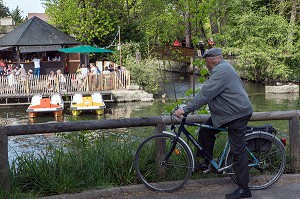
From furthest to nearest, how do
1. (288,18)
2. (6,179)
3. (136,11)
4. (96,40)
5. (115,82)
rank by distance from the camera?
(136,11)
(288,18)
(96,40)
(115,82)
(6,179)

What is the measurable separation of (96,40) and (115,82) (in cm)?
948

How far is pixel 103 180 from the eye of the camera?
5.52 m

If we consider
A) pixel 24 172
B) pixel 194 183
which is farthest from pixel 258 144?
pixel 24 172

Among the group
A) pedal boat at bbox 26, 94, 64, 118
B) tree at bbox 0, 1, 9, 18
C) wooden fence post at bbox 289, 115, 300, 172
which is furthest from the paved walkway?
tree at bbox 0, 1, 9, 18

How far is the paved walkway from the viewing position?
5.25 metres

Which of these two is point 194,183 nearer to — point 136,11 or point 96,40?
point 96,40

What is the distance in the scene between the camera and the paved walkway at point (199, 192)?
5.25 metres

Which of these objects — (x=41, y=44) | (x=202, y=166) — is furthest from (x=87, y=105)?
(x=202, y=166)

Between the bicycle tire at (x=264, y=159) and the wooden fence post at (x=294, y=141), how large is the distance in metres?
0.43

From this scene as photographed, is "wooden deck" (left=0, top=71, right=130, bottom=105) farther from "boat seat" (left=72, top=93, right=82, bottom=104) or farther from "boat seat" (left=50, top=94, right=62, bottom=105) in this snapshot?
"boat seat" (left=72, top=93, right=82, bottom=104)

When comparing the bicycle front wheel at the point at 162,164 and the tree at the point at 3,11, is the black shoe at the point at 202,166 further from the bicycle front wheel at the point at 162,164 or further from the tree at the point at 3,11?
the tree at the point at 3,11

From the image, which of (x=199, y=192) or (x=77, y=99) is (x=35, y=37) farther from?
(x=199, y=192)

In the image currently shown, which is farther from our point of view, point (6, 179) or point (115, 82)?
point (115, 82)

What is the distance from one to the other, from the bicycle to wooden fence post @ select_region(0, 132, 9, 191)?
58.4 inches
